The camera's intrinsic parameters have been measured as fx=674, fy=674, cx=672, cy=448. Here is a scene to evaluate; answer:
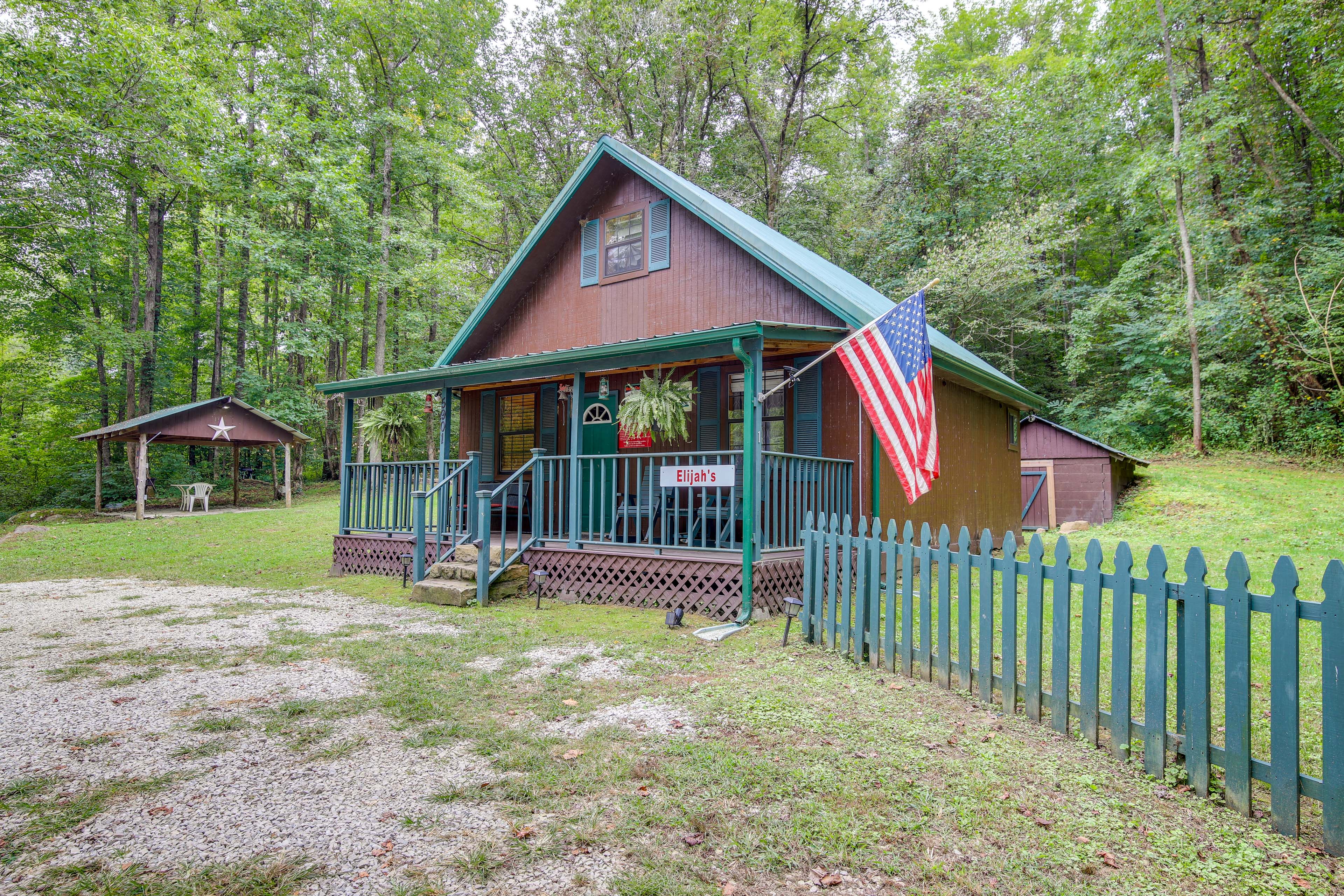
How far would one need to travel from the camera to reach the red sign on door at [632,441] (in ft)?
32.8

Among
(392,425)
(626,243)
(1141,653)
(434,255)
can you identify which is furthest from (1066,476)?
(434,255)

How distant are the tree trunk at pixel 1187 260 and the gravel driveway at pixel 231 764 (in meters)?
20.6

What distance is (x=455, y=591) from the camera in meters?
7.75

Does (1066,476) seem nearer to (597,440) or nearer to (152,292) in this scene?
(597,440)

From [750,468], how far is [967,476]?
18.7 feet

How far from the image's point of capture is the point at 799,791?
309 centimetres

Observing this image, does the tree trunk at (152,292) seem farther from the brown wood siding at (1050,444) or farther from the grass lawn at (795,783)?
the brown wood siding at (1050,444)

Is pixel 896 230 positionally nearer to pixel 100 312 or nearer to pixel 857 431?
pixel 857 431

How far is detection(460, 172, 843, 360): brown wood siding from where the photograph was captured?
30.6 feet

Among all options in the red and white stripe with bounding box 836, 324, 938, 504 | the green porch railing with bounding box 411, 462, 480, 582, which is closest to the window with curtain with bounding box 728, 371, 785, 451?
the red and white stripe with bounding box 836, 324, 938, 504

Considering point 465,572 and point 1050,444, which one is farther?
point 1050,444

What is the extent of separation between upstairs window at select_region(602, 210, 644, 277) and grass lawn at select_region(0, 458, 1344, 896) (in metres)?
6.39

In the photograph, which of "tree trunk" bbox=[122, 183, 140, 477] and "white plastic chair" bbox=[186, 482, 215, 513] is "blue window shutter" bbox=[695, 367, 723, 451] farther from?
"tree trunk" bbox=[122, 183, 140, 477]

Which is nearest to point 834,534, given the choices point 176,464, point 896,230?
point 896,230
